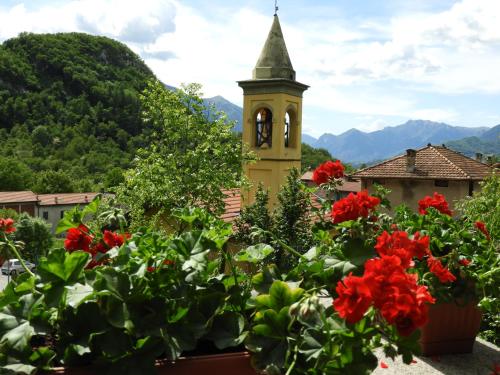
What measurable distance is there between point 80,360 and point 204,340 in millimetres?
406

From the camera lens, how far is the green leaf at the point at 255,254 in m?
1.76

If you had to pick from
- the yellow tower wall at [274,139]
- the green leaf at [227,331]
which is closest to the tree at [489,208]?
the green leaf at [227,331]

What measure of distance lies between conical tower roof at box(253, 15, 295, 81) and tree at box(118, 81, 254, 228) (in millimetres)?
2206

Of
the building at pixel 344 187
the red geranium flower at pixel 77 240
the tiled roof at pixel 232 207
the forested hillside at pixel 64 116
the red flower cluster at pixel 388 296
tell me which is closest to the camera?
the red flower cluster at pixel 388 296

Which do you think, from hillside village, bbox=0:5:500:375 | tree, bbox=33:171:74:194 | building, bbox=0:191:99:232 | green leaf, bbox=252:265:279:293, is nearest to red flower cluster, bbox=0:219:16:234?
hillside village, bbox=0:5:500:375

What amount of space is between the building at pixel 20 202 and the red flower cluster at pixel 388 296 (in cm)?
4954

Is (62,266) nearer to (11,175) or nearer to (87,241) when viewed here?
(87,241)

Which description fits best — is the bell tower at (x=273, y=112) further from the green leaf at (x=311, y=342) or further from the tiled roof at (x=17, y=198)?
the tiled roof at (x=17, y=198)

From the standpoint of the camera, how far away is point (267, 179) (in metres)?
17.6

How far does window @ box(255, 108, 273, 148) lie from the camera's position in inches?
678

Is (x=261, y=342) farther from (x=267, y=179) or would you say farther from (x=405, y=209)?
(x=267, y=179)

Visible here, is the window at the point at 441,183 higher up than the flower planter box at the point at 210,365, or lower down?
higher up

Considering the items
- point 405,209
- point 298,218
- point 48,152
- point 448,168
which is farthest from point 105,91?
point 405,209

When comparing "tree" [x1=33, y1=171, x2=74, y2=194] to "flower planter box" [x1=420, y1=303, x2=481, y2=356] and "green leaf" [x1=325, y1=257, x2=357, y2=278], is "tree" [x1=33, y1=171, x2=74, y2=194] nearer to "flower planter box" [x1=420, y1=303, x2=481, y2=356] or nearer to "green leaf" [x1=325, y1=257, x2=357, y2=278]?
"flower planter box" [x1=420, y1=303, x2=481, y2=356]
